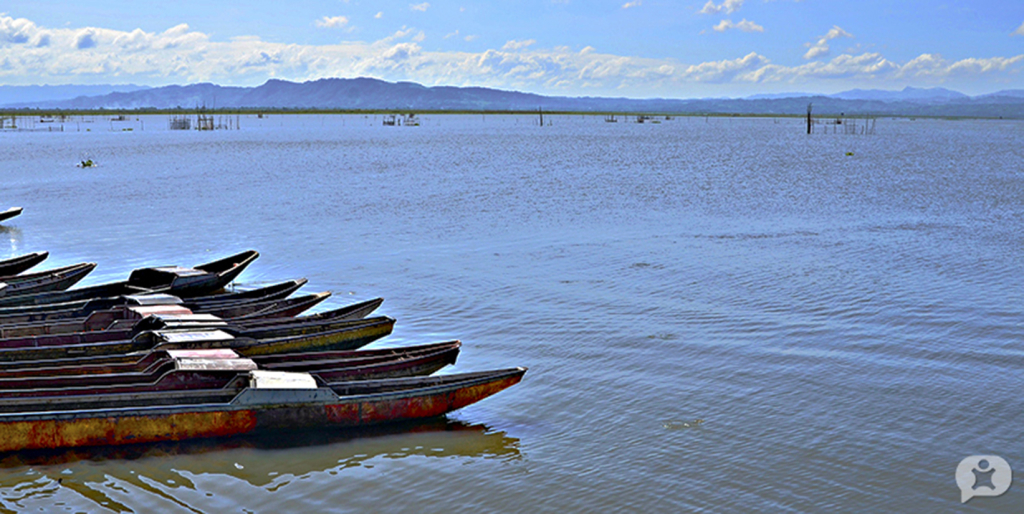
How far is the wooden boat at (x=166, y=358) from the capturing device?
34.0 feet

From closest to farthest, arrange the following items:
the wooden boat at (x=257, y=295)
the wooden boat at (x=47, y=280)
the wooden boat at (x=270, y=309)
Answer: the wooden boat at (x=270, y=309) < the wooden boat at (x=257, y=295) < the wooden boat at (x=47, y=280)

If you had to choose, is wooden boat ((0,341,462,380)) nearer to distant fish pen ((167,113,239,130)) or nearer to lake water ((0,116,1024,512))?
lake water ((0,116,1024,512))

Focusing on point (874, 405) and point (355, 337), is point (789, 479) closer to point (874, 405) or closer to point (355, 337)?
point (874, 405)

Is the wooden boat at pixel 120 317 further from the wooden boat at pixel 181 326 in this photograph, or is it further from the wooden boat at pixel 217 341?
the wooden boat at pixel 217 341

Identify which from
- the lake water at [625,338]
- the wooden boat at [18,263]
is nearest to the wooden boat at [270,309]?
the lake water at [625,338]

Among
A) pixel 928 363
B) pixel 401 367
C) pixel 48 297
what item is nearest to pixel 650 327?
pixel 928 363

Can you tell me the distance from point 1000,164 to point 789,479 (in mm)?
51876

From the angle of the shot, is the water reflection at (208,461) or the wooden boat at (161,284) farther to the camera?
the wooden boat at (161,284)

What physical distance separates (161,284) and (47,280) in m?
2.24

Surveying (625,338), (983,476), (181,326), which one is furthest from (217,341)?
(983,476)

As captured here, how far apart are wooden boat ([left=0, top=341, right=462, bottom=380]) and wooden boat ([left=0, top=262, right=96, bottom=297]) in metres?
5.47

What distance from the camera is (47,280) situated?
16.1m

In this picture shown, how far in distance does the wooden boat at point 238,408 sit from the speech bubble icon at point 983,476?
16.5ft

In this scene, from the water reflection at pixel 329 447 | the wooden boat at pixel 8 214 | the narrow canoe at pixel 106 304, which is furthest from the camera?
the wooden boat at pixel 8 214
